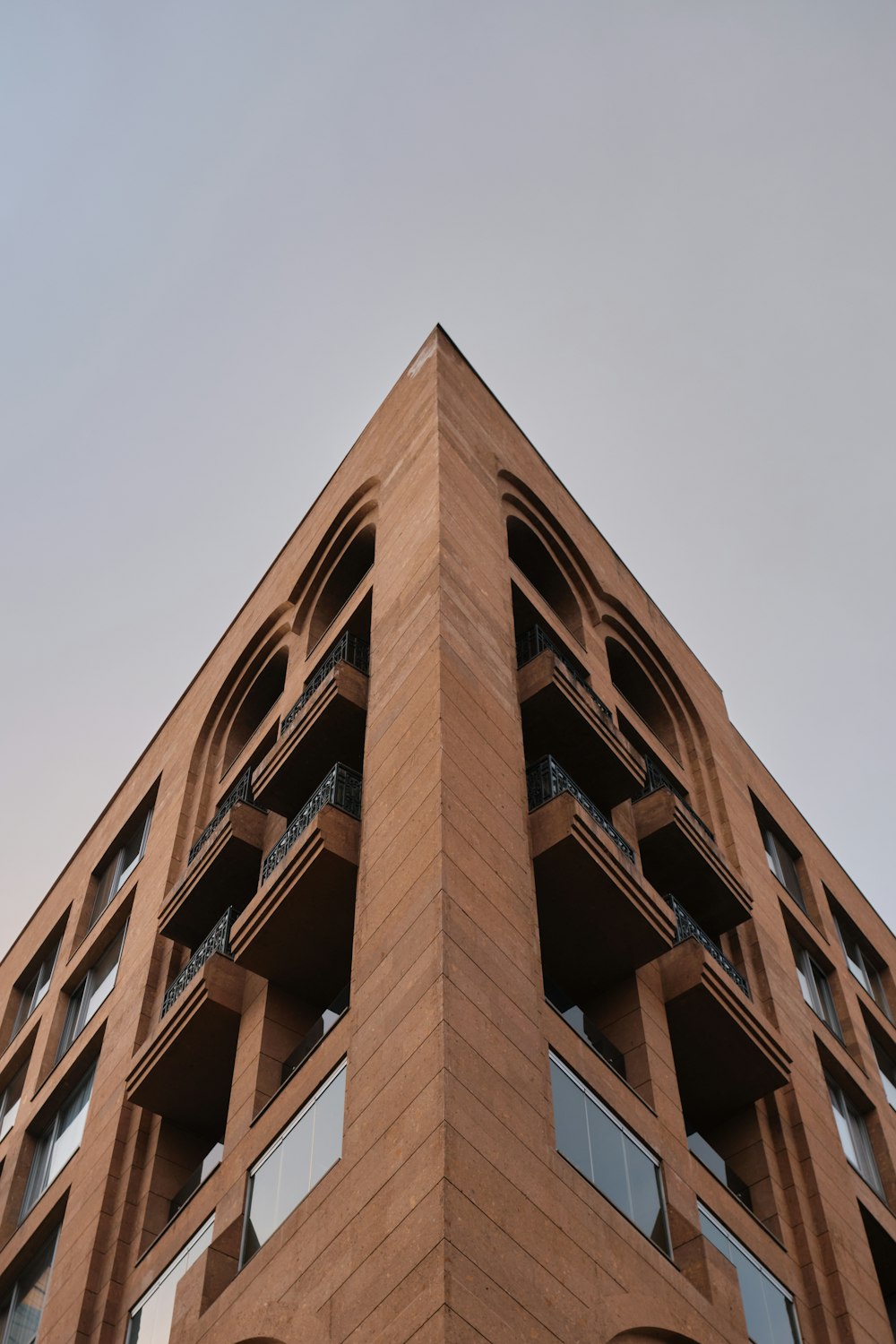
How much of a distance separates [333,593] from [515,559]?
4.05m

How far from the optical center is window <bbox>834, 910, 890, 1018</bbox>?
3719 centimetres

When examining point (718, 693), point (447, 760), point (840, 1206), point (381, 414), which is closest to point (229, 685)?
point (381, 414)

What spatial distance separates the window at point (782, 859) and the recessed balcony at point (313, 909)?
581 inches

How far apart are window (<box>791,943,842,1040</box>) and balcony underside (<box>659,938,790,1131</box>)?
21.9 feet

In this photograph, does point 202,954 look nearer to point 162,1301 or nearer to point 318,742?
point 318,742

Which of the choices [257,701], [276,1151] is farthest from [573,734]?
[257,701]

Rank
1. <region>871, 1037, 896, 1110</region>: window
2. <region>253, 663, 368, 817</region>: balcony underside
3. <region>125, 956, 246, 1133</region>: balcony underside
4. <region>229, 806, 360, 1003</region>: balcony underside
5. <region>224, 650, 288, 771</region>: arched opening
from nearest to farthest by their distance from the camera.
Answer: <region>229, 806, 360, 1003</region>: balcony underside → <region>125, 956, 246, 1133</region>: balcony underside → <region>253, 663, 368, 817</region>: balcony underside → <region>871, 1037, 896, 1110</region>: window → <region>224, 650, 288, 771</region>: arched opening

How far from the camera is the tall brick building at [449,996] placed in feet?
55.1

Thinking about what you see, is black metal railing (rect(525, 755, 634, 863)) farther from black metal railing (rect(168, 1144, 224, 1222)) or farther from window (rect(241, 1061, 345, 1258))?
black metal railing (rect(168, 1144, 224, 1222))

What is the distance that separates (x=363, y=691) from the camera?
83.4 feet

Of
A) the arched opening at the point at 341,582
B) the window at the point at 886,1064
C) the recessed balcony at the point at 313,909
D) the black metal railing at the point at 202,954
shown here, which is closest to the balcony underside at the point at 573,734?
the recessed balcony at the point at 313,909

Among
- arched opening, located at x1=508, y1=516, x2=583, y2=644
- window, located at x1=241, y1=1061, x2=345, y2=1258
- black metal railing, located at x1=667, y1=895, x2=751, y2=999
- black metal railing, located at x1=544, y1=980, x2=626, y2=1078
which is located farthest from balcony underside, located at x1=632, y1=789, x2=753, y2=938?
window, located at x1=241, y1=1061, x2=345, y2=1258

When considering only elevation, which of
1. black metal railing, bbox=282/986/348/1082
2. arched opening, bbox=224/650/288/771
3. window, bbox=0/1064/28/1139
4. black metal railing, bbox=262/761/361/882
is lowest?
black metal railing, bbox=282/986/348/1082

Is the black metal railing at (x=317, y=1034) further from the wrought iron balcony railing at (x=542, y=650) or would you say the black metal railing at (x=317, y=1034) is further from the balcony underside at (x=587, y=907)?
the wrought iron balcony railing at (x=542, y=650)
